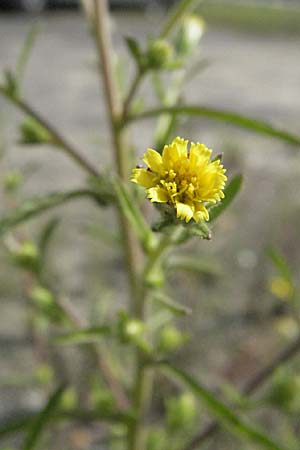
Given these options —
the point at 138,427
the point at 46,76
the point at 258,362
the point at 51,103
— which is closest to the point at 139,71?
the point at 138,427

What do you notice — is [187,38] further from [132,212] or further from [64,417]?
[64,417]

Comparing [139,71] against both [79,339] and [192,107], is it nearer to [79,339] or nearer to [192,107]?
[192,107]

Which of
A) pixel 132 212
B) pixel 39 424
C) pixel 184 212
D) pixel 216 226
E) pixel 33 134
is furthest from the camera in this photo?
pixel 216 226

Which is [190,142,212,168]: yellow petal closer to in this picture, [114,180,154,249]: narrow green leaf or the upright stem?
[114,180,154,249]: narrow green leaf

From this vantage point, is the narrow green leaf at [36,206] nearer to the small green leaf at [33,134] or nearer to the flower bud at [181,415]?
the small green leaf at [33,134]

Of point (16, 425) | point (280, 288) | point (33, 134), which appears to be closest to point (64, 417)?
point (16, 425)

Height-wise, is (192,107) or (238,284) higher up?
(192,107)
